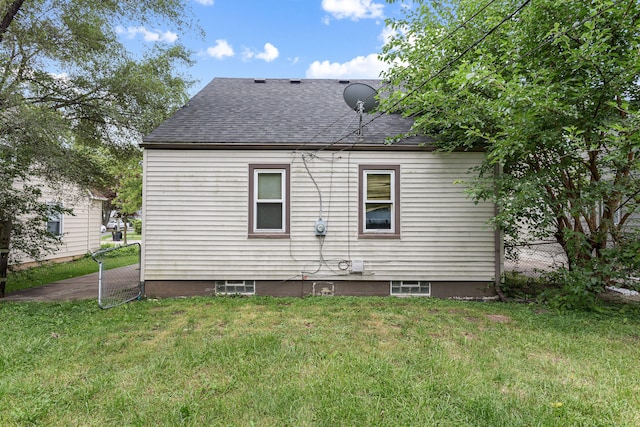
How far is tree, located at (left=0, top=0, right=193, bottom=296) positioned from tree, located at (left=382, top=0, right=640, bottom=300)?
5.56m

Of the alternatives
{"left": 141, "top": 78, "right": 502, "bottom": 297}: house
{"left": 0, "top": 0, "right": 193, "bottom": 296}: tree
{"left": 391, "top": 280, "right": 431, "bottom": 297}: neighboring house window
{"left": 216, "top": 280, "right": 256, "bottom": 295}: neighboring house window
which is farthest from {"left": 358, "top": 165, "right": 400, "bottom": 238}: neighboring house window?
{"left": 0, "top": 0, "right": 193, "bottom": 296}: tree

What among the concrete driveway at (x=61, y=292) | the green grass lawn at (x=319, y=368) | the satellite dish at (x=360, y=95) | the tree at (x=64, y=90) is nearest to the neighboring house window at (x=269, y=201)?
the green grass lawn at (x=319, y=368)

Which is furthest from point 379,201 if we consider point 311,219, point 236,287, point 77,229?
point 77,229

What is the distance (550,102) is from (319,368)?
181 inches

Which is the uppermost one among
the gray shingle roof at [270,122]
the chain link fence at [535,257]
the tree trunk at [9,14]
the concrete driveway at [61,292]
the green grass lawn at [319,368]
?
the tree trunk at [9,14]

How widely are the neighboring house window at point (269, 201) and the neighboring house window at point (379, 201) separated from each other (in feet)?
5.22

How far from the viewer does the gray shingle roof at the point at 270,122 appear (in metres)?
6.57

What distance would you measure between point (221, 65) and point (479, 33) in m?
8.99

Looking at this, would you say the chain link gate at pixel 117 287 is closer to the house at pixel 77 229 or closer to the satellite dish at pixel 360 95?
the satellite dish at pixel 360 95

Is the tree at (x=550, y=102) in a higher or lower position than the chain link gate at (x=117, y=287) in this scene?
higher

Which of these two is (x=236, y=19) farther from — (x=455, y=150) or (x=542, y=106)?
(x=542, y=106)

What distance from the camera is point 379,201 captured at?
667 centimetres

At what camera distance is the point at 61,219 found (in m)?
12.1

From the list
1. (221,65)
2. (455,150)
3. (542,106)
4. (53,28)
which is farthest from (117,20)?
(542,106)
